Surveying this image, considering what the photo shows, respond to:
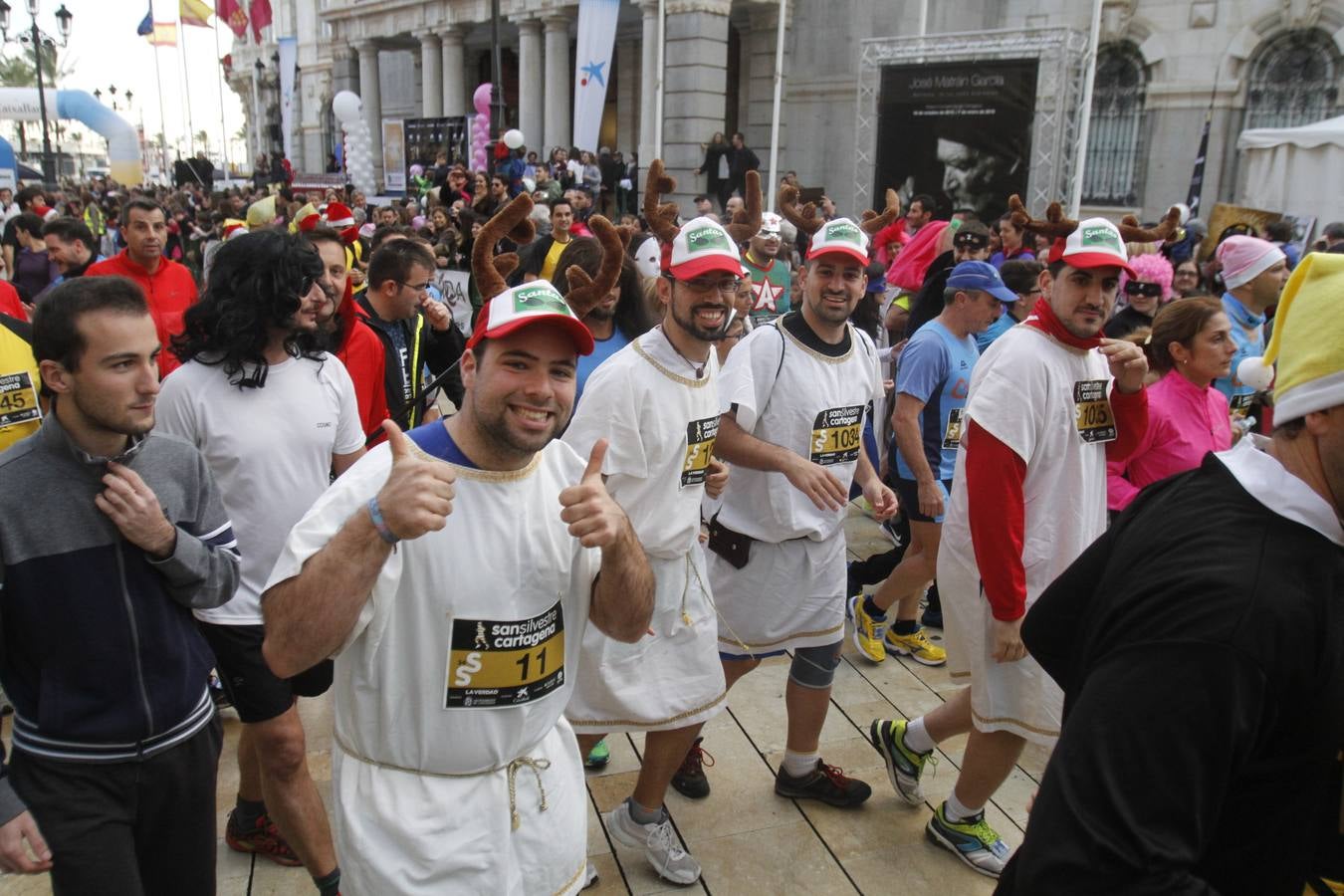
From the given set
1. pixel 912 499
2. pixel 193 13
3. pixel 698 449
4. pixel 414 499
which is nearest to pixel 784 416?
pixel 698 449

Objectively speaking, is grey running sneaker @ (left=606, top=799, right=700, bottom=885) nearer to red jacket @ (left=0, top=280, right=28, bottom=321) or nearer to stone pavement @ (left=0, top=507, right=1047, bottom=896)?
stone pavement @ (left=0, top=507, right=1047, bottom=896)

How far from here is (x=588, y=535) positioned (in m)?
1.98

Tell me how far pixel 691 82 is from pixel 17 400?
1898 centimetres

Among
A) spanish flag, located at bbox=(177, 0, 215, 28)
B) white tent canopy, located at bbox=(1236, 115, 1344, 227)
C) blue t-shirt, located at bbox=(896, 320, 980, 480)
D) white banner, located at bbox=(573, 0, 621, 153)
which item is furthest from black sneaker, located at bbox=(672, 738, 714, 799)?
spanish flag, located at bbox=(177, 0, 215, 28)

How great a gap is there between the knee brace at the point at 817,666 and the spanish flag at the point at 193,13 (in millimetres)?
43516

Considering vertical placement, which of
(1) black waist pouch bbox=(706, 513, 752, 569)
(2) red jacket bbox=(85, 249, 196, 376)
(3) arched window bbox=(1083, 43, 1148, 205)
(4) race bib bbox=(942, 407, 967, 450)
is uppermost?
(3) arched window bbox=(1083, 43, 1148, 205)

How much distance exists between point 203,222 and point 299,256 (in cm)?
1839

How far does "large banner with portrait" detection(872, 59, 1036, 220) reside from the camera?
650 inches

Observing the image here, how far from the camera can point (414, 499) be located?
70.3 inches

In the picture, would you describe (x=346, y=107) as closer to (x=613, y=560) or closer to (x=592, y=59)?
(x=592, y=59)

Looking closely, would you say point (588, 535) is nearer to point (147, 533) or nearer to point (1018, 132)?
point (147, 533)

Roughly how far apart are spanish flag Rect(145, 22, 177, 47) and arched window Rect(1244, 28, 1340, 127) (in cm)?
4449

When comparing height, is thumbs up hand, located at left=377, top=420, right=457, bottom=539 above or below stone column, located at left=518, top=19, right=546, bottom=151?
below

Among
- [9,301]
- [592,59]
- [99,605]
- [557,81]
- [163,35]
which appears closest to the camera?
[99,605]
